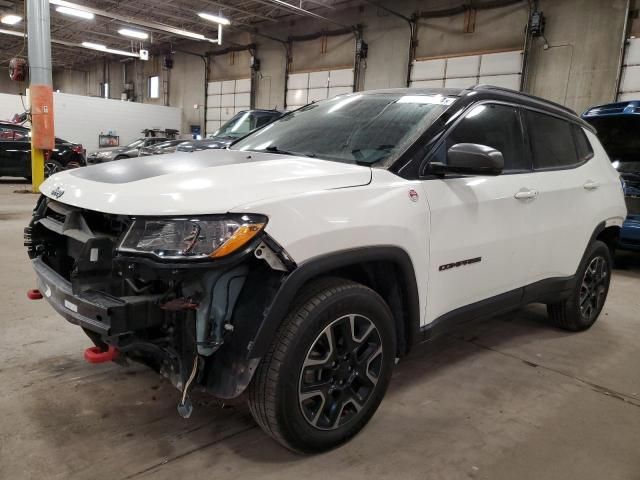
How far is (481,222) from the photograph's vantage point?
2406 millimetres

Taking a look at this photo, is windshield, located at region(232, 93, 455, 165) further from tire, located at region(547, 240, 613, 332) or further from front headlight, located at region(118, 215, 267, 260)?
tire, located at region(547, 240, 613, 332)

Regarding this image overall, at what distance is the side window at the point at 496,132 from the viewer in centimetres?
243

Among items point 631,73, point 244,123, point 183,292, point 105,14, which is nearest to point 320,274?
point 183,292

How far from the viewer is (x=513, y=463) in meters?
2.02

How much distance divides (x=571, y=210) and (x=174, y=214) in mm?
2525

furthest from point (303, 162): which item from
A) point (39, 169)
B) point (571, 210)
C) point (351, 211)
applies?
point (39, 169)

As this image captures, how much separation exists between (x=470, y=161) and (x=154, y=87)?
2508 cm

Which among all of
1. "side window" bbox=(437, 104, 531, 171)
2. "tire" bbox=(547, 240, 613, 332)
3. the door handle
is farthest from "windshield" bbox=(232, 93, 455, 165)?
"tire" bbox=(547, 240, 613, 332)

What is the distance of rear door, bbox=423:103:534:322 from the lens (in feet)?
7.32

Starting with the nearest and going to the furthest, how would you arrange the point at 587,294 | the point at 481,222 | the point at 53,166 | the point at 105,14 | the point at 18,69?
the point at 481,222
the point at 587,294
the point at 18,69
the point at 53,166
the point at 105,14

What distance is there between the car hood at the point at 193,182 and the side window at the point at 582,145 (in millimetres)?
2039

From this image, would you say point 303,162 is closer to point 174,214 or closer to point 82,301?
point 174,214

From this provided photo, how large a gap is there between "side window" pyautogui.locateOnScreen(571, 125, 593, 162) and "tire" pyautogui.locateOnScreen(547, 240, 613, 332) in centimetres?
60

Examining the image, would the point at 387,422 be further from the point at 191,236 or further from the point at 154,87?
the point at 154,87
